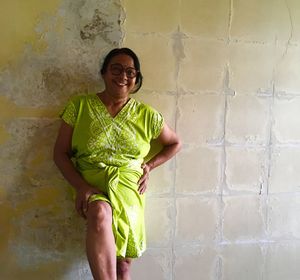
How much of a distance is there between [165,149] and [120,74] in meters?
Result: 0.44

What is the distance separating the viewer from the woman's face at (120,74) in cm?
171

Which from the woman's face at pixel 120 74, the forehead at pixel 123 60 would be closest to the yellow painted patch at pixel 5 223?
the woman's face at pixel 120 74

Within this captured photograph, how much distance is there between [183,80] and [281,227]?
3.26 ft

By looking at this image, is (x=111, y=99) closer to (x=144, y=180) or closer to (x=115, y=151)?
(x=115, y=151)

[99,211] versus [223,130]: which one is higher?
[223,130]

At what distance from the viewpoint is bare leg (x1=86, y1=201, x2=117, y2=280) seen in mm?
1501

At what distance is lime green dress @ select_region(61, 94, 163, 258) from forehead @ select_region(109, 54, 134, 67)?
0.58 feet

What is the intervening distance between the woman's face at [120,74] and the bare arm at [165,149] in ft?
0.93

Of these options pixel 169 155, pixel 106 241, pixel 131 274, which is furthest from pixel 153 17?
pixel 131 274

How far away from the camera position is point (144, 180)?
1.81 metres

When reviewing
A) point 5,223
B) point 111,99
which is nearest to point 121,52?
point 111,99

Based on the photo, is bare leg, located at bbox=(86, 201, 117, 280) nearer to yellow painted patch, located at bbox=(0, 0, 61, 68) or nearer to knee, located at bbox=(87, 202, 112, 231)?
knee, located at bbox=(87, 202, 112, 231)

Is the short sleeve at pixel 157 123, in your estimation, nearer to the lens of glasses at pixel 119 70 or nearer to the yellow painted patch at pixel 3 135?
the lens of glasses at pixel 119 70

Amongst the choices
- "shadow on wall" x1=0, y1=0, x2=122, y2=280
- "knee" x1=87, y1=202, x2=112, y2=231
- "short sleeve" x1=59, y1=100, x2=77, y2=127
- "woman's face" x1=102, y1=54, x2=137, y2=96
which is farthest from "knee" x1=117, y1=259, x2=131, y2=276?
"woman's face" x1=102, y1=54, x2=137, y2=96
